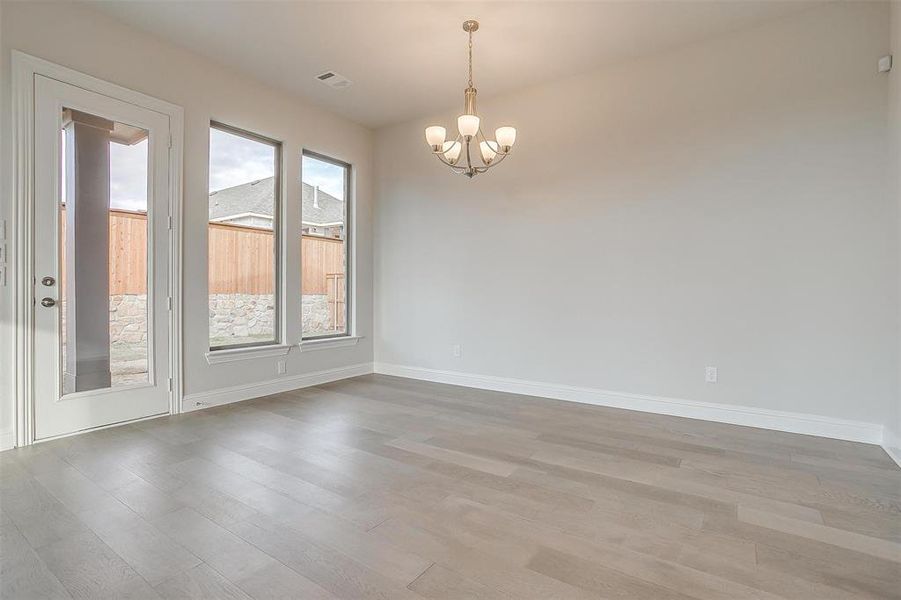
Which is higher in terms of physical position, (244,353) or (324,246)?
(324,246)

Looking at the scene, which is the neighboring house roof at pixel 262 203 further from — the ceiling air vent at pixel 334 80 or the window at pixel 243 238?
the ceiling air vent at pixel 334 80

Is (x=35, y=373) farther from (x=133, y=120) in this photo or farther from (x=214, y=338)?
(x=133, y=120)

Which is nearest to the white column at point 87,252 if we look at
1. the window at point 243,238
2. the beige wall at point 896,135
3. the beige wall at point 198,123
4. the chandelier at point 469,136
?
the beige wall at point 198,123

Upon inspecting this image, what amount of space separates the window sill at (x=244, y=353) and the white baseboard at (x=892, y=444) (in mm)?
4821

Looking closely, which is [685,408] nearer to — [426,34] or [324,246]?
[426,34]

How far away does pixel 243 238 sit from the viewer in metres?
4.35

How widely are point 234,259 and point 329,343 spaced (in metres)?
1.40

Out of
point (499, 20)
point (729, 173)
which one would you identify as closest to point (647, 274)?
point (729, 173)

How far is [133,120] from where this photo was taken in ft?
11.3

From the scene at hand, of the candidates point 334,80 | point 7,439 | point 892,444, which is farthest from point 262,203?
point 892,444

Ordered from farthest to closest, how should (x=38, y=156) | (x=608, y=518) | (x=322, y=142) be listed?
(x=322, y=142) → (x=38, y=156) → (x=608, y=518)

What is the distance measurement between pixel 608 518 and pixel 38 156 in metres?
4.05

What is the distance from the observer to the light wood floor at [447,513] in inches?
63.2

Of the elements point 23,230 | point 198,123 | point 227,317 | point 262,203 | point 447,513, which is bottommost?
point 447,513
